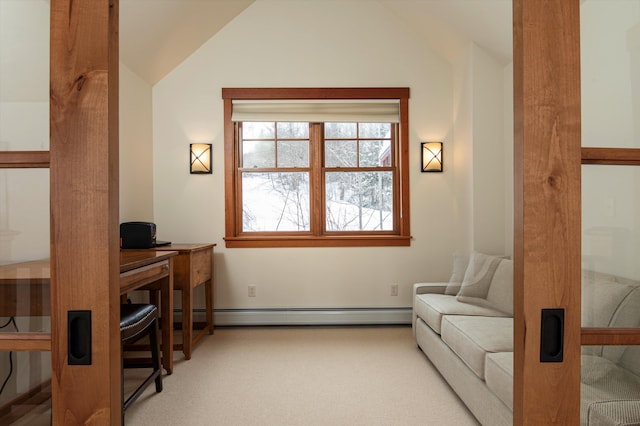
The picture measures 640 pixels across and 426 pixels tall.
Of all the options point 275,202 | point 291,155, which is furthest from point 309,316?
point 291,155

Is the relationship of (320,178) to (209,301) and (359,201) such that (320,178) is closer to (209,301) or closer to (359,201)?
(359,201)

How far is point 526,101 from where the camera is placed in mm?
692

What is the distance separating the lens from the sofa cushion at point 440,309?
102 inches

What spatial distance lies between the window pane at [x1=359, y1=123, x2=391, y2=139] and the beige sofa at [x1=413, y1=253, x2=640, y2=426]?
5.38ft

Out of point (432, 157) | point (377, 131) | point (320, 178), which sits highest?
point (377, 131)

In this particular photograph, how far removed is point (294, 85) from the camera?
150 inches

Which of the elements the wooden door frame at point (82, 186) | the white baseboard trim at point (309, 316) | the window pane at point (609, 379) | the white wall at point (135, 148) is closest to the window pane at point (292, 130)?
the white wall at point (135, 148)

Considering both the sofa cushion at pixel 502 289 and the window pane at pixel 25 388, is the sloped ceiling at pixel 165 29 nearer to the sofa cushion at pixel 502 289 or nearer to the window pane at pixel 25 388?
the window pane at pixel 25 388

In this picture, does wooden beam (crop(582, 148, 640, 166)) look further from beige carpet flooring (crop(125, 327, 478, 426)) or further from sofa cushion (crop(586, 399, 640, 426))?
beige carpet flooring (crop(125, 327, 478, 426))

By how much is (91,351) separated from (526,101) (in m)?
Answer: 0.98

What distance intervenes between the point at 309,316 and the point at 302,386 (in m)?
1.34

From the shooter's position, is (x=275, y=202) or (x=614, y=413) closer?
(x=614, y=413)

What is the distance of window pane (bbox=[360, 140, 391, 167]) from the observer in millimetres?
3949

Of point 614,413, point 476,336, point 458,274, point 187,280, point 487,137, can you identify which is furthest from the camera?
point 487,137
